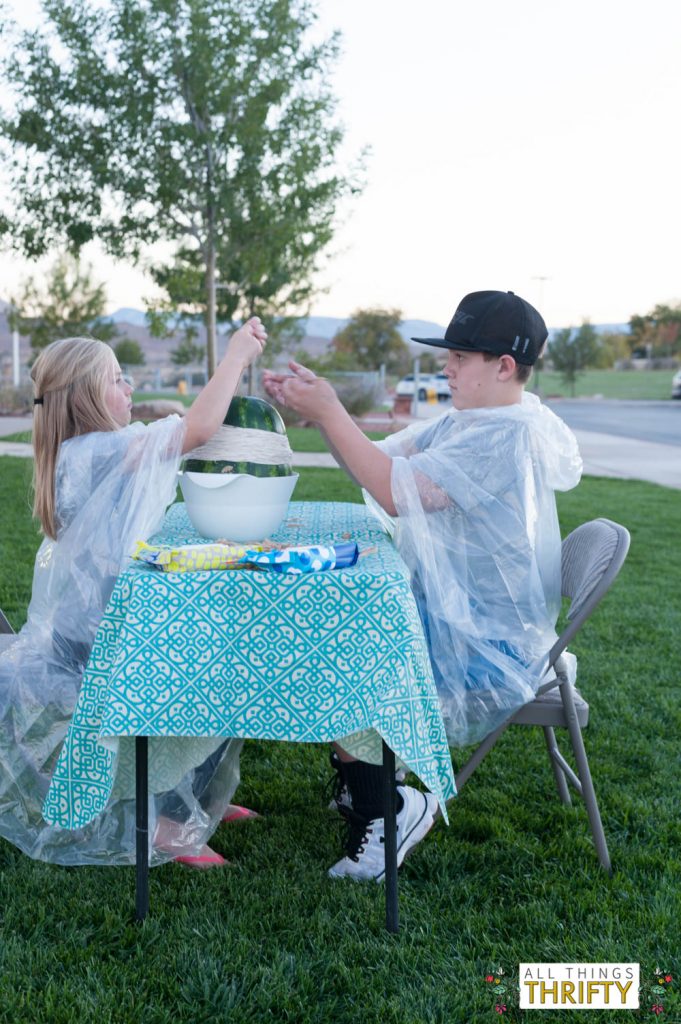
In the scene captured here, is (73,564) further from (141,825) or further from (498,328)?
(498,328)

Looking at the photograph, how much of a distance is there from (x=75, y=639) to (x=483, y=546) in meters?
1.11

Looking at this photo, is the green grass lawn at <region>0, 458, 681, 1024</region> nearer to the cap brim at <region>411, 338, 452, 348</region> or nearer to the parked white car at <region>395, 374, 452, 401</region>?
the cap brim at <region>411, 338, 452, 348</region>

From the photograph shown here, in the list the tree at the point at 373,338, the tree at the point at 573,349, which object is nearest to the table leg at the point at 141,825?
the tree at the point at 573,349

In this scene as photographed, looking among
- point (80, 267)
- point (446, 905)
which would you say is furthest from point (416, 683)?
point (80, 267)

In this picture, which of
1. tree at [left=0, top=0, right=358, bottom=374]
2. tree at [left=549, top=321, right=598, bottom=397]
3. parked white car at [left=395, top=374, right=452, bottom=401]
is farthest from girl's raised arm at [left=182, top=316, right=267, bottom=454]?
tree at [left=549, top=321, right=598, bottom=397]

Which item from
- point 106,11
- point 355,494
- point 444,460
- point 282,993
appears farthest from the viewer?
point 106,11

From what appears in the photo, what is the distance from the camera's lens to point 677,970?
2199mm

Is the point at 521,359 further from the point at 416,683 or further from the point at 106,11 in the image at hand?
the point at 106,11

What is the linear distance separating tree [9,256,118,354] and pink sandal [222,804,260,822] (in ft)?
76.6

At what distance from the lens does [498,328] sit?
2.50 meters

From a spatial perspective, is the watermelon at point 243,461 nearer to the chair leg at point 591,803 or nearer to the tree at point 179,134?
the chair leg at point 591,803

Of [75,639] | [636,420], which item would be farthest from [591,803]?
[636,420]

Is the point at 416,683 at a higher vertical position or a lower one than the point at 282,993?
higher

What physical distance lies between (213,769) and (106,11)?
12.9 metres
